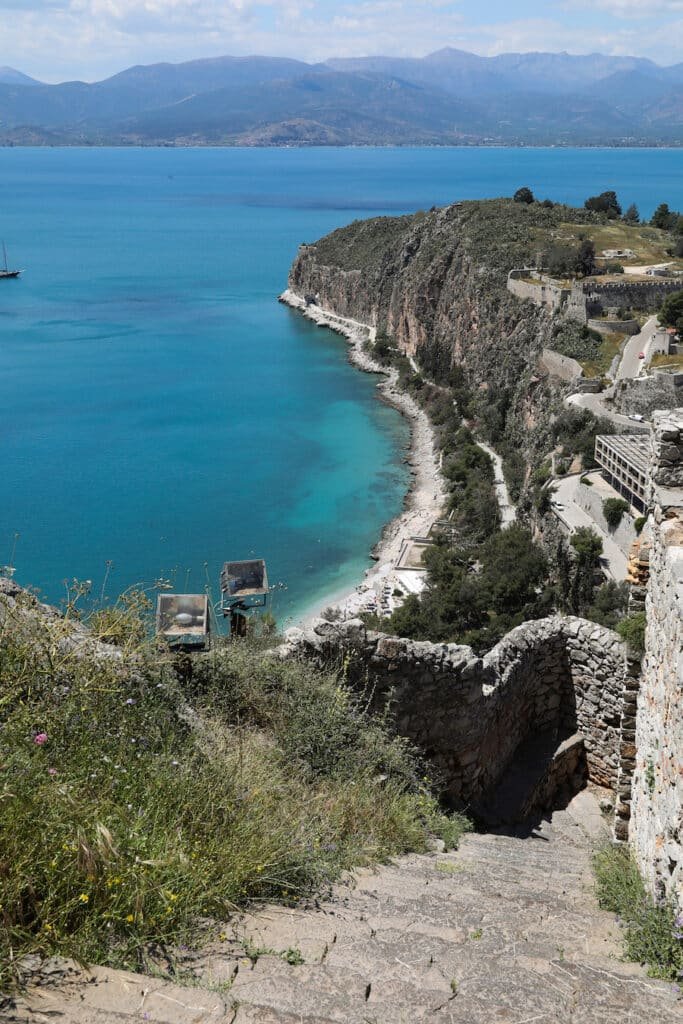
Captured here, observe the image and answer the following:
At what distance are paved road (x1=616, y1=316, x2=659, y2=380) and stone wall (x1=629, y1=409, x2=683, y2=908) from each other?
127 ft

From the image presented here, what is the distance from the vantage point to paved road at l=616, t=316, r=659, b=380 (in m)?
43.8

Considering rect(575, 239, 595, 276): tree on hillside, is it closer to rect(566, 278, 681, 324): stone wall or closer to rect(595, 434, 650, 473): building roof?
rect(566, 278, 681, 324): stone wall

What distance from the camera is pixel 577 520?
33.8m

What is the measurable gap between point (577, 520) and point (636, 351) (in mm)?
16290

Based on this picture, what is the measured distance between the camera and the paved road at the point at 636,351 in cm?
4375

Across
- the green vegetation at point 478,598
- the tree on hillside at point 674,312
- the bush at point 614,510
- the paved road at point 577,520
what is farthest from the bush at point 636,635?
the tree on hillside at point 674,312

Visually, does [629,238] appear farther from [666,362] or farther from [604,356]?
[666,362]

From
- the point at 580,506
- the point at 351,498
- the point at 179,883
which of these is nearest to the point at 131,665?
the point at 179,883

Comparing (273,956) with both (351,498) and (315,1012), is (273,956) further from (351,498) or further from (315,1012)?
(351,498)

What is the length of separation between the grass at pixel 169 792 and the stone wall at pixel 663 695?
58.2 inches

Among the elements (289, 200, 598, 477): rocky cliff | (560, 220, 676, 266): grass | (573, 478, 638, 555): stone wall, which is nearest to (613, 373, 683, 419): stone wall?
(289, 200, 598, 477): rocky cliff

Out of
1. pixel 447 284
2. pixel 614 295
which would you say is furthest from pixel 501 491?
pixel 447 284

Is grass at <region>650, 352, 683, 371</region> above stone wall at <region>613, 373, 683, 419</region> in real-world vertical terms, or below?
above

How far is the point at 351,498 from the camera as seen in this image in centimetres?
4481
